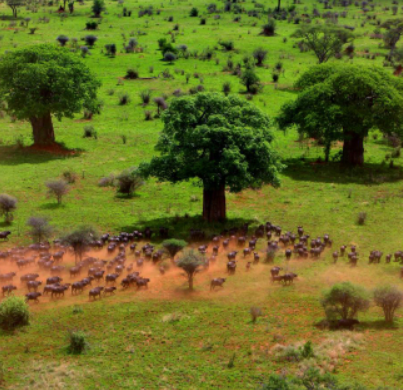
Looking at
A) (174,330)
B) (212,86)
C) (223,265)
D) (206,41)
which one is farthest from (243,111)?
(206,41)

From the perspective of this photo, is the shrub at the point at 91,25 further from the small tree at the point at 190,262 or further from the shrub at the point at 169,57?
the small tree at the point at 190,262

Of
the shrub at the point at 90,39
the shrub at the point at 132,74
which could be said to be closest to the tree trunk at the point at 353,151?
the shrub at the point at 132,74

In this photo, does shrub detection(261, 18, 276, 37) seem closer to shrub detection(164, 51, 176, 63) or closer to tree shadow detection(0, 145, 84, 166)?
shrub detection(164, 51, 176, 63)

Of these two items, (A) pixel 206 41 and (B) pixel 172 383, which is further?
(A) pixel 206 41

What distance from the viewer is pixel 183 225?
32.2m

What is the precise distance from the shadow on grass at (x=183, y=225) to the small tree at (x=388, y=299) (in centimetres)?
1109

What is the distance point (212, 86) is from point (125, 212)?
33.8 meters

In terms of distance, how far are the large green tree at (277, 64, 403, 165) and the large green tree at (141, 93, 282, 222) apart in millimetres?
10886

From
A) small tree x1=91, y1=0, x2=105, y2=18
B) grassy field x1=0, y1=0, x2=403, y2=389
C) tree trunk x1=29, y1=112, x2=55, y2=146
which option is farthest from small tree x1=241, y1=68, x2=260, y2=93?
small tree x1=91, y1=0, x2=105, y2=18

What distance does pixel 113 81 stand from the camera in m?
67.6

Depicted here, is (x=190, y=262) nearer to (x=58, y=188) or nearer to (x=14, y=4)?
(x=58, y=188)

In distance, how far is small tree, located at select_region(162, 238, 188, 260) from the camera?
26984 millimetres

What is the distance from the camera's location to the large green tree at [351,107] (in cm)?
4156

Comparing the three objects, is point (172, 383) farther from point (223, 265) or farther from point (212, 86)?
point (212, 86)
